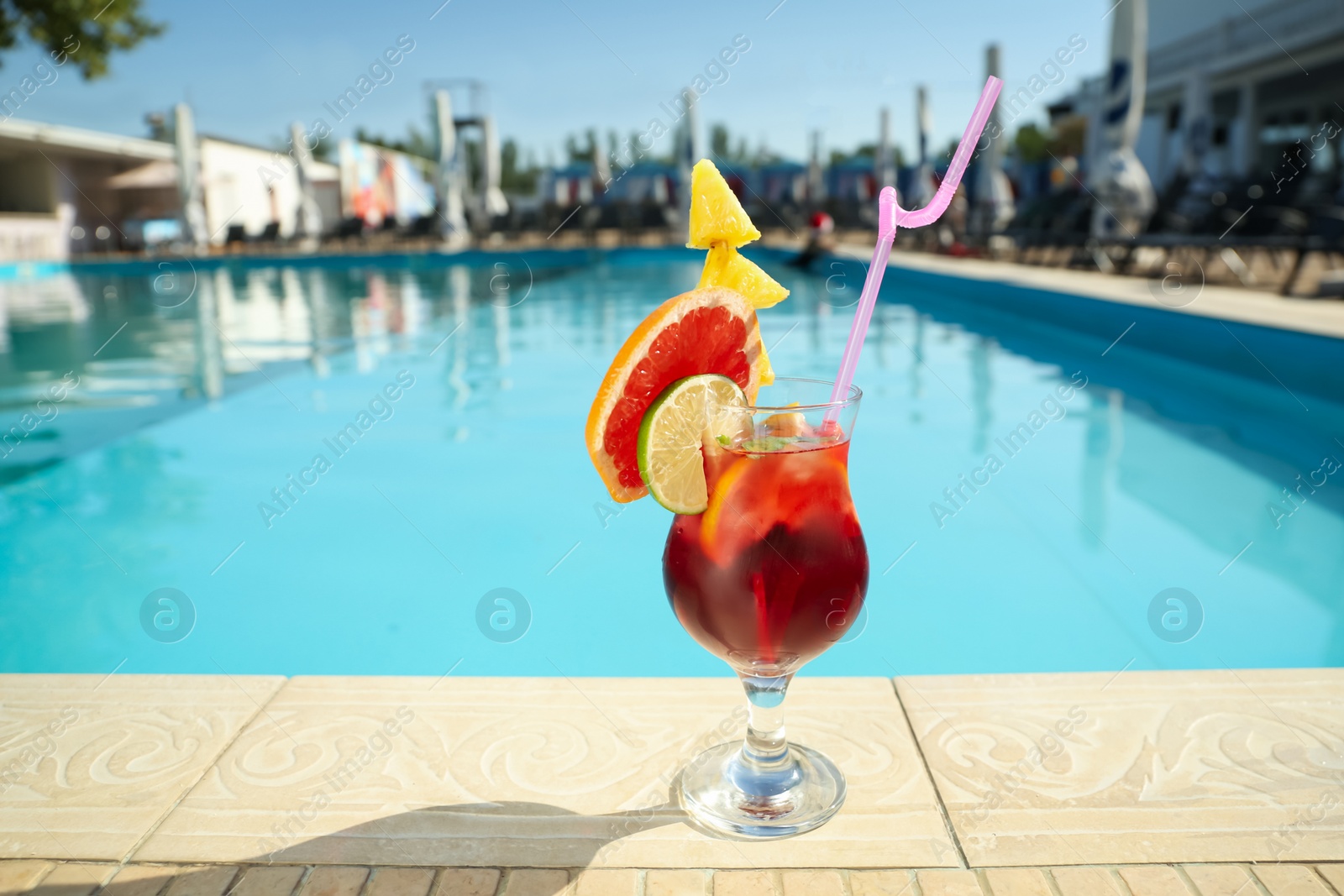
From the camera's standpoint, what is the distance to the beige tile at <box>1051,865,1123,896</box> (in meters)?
1.02

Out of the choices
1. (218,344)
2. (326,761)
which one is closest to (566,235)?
(218,344)

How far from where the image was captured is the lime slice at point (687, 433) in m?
1.03

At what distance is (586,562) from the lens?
323 centimetres

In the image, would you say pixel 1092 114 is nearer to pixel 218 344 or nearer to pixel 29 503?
pixel 218 344

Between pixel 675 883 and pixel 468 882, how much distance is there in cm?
24

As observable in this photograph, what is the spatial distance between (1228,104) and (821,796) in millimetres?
28774

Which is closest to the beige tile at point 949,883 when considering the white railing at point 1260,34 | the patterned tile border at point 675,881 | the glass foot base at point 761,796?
the patterned tile border at point 675,881

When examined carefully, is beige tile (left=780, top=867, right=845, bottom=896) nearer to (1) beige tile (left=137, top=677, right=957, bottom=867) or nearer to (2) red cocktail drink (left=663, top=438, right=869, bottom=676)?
(1) beige tile (left=137, top=677, right=957, bottom=867)

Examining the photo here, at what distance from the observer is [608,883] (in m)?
1.05

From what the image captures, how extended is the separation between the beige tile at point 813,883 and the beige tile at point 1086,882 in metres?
0.25

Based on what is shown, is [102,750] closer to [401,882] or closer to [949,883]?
[401,882]

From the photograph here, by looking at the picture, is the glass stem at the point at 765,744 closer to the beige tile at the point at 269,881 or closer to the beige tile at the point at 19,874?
the beige tile at the point at 269,881

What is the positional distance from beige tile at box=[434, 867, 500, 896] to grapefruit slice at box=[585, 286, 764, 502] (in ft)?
1.50

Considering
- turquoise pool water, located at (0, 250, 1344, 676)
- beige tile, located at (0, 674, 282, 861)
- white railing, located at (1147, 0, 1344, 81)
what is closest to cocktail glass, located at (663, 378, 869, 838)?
beige tile, located at (0, 674, 282, 861)
